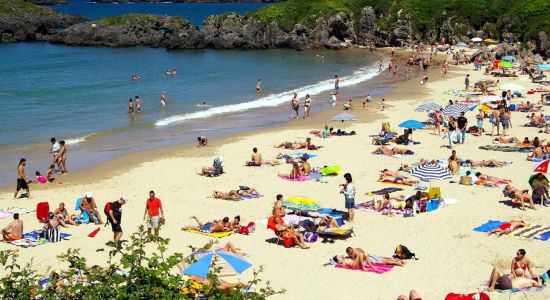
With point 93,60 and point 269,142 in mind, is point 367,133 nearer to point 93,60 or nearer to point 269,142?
point 269,142

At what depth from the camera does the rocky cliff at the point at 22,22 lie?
299 ft

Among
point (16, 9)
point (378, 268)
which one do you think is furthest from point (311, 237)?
point (16, 9)

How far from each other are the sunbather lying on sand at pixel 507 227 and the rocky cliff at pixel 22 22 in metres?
84.7

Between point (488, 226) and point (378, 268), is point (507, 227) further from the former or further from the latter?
point (378, 268)

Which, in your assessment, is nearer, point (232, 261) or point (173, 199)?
point (232, 261)

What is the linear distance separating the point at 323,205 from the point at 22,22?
280 feet

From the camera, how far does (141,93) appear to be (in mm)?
44750

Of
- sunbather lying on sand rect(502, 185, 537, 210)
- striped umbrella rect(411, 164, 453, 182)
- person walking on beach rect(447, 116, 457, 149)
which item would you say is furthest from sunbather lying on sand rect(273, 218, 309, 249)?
person walking on beach rect(447, 116, 457, 149)

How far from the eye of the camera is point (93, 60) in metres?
66.9

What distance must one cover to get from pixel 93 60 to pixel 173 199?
165ft

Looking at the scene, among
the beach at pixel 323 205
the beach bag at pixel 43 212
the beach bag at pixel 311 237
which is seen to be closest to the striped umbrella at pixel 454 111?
the beach at pixel 323 205

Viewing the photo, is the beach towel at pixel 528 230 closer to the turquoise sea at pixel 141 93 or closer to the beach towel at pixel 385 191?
the beach towel at pixel 385 191

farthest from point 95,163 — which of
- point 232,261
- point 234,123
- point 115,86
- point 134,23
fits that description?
point 134,23

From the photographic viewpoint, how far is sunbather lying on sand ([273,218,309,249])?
15.6m
